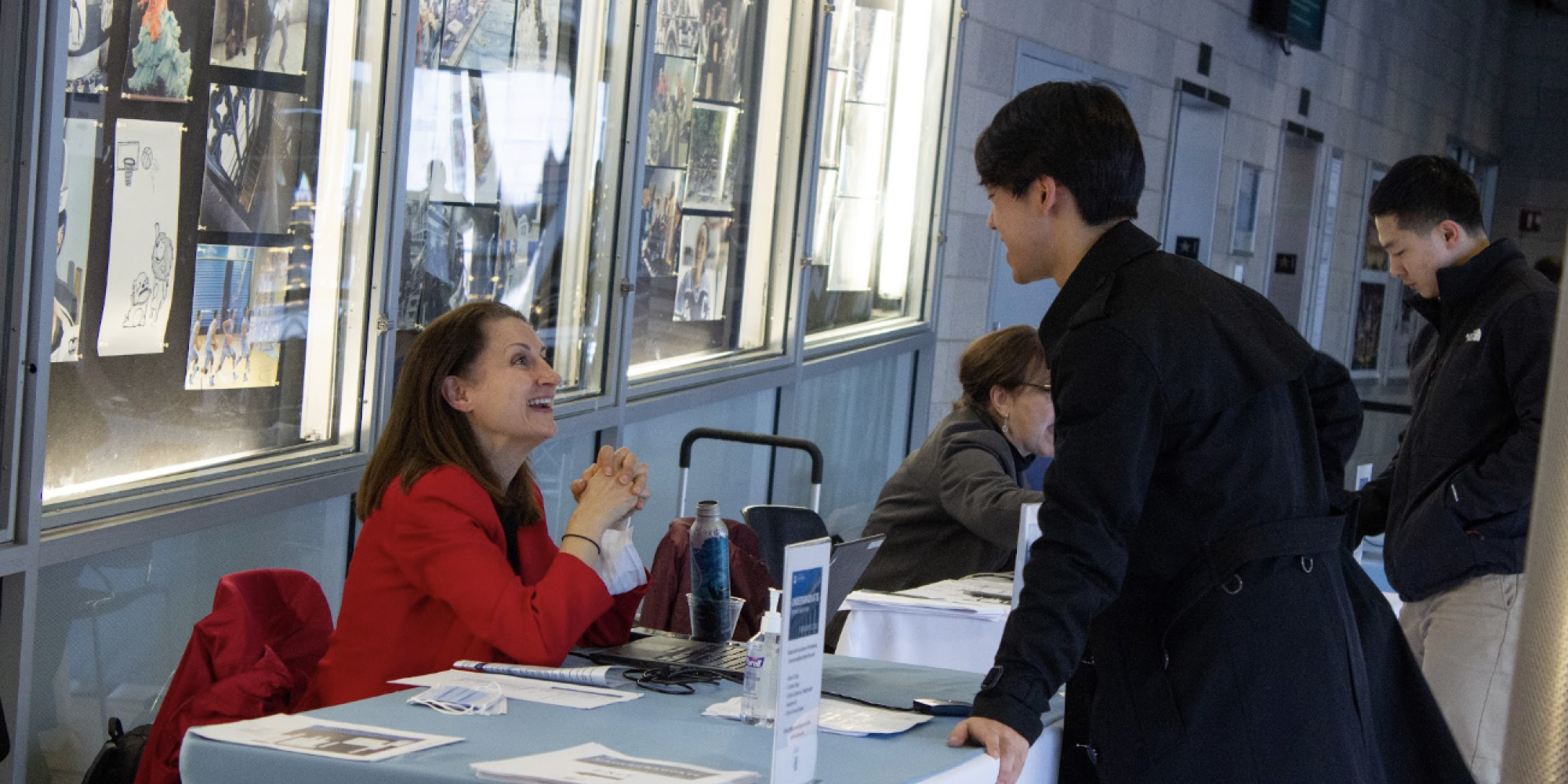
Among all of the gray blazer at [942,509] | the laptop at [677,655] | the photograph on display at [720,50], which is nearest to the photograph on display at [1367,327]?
the photograph on display at [720,50]

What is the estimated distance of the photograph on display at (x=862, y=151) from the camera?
19.7 ft

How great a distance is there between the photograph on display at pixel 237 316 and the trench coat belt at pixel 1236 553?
191 centimetres

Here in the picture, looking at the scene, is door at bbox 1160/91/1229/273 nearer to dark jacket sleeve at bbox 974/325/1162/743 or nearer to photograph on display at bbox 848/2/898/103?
photograph on display at bbox 848/2/898/103

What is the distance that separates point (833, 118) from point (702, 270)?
109cm

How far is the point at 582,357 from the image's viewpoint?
429cm

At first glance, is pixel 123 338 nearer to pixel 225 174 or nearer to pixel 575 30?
pixel 225 174

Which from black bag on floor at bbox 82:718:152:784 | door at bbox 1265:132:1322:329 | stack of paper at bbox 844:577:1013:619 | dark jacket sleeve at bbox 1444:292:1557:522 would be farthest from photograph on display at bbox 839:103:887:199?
door at bbox 1265:132:1322:329

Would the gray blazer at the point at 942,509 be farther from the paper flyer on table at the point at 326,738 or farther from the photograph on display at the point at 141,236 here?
the paper flyer on table at the point at 326,738

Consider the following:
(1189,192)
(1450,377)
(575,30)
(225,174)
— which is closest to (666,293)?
(575,30)

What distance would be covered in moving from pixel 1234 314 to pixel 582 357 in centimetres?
277

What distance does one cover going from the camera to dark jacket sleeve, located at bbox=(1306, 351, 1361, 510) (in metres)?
1.94

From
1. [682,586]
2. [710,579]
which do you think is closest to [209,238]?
[682,586]

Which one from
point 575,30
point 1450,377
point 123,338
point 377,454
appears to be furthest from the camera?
point 575,30

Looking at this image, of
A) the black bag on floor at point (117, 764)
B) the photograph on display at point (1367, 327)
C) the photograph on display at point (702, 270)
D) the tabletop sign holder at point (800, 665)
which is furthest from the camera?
the photograph on display at point (1367, 327)
